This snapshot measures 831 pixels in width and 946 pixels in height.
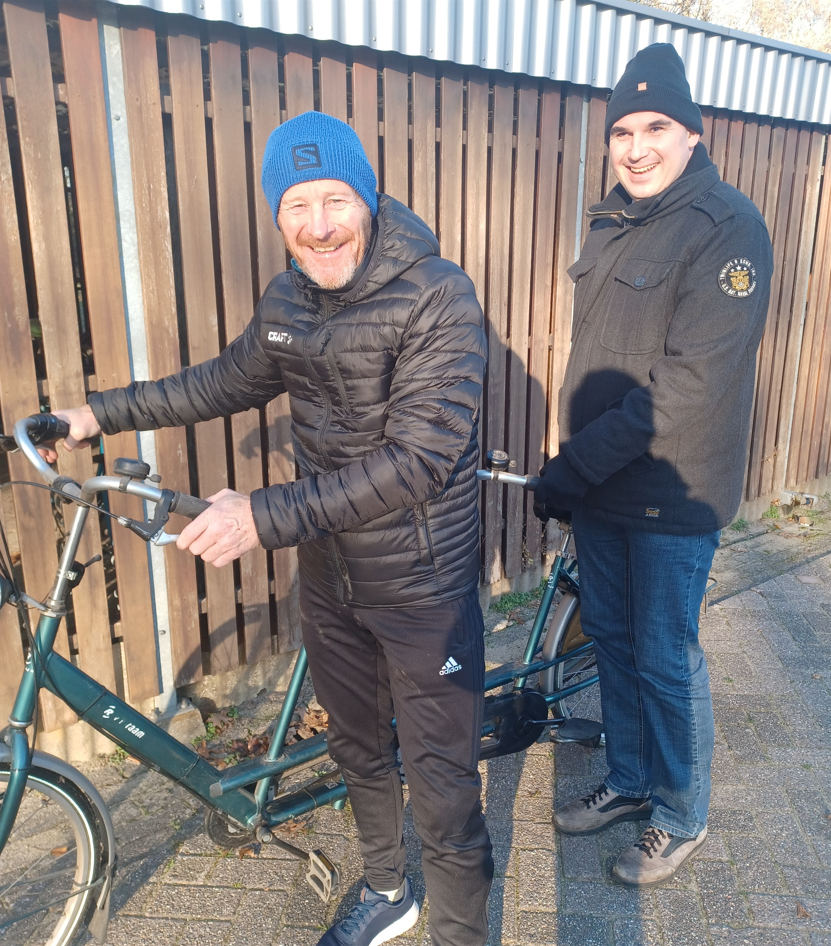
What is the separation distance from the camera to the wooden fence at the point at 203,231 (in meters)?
2.85

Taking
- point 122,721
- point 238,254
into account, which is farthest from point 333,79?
point 122,721

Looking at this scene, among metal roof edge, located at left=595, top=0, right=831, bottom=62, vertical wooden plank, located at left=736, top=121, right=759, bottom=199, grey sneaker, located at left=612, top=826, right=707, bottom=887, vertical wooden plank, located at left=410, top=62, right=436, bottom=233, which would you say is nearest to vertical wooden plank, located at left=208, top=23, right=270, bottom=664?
vertical wooden plank, located at left=410, top=62, right=436, bottom=233

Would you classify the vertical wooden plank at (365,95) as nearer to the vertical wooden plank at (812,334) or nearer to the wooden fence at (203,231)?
the wooden fence at (203,231)

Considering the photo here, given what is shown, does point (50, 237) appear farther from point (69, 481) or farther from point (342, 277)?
point (342, 277)

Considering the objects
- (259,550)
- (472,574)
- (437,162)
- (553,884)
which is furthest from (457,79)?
(553,884)

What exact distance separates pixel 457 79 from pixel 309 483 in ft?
9.71

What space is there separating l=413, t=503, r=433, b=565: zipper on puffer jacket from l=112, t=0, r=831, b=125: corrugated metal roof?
7.30ft

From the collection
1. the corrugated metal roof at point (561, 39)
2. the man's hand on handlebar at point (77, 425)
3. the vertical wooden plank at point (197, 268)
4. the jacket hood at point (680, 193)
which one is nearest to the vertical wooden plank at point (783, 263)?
the corrugated metal roof at point (561, 39)

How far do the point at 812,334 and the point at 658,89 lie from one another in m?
4.88

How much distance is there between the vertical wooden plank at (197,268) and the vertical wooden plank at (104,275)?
8.1 inches

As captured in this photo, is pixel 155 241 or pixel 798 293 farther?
pixel 798 293

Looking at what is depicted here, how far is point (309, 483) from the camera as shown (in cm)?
179

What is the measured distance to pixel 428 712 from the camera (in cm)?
208

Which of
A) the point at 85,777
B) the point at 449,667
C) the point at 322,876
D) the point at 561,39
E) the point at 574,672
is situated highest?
the point at 561,39
